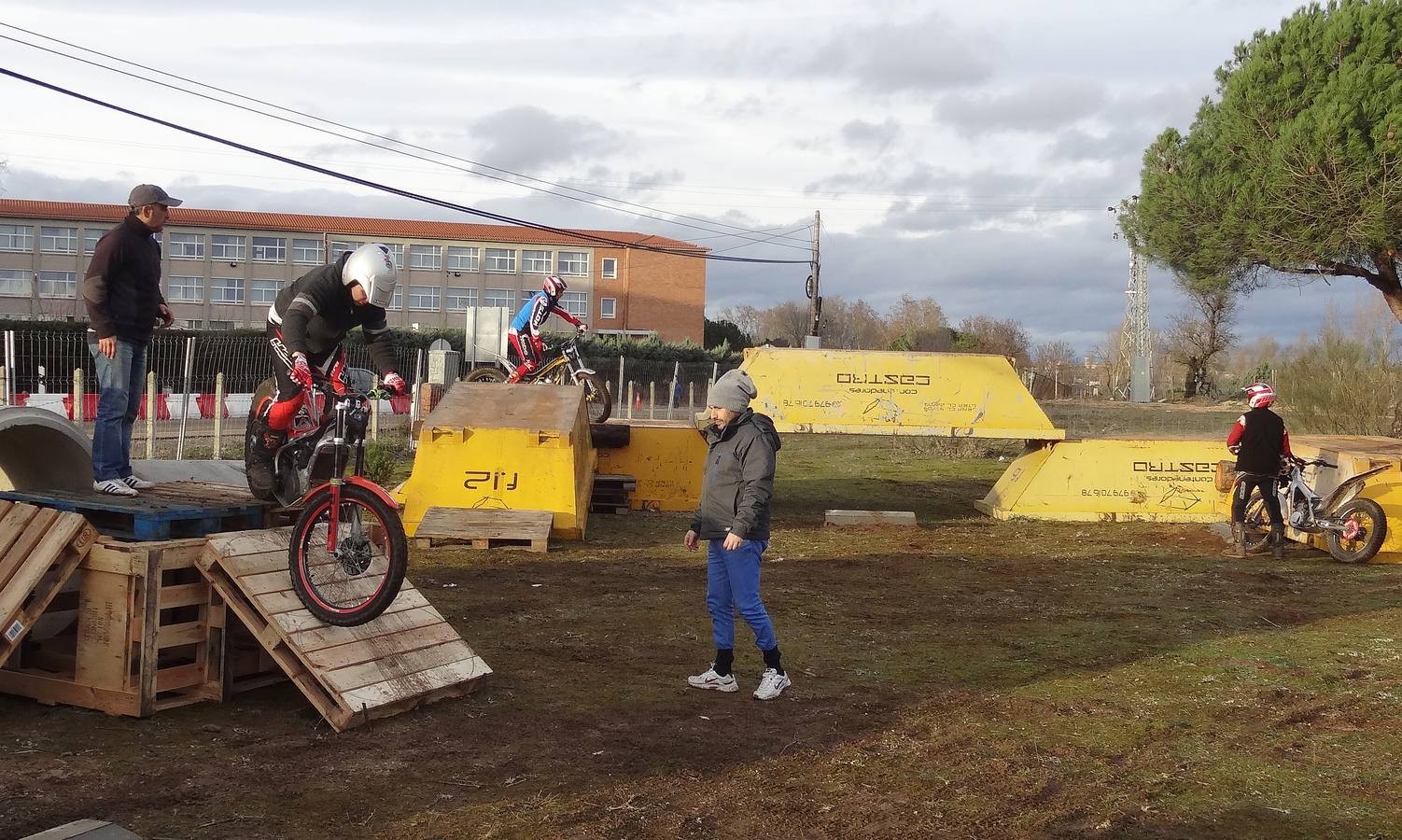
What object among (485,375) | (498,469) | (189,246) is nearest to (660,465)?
(485,375)

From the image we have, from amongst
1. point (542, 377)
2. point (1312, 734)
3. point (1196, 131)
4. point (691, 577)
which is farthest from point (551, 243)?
point (1312, 734)

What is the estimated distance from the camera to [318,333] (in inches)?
269

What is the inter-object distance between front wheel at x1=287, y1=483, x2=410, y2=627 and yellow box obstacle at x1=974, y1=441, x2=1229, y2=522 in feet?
37.4

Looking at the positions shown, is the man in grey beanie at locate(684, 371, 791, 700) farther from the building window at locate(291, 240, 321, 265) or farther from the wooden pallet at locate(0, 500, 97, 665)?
the building window at locate(291, 240, 321, 265)

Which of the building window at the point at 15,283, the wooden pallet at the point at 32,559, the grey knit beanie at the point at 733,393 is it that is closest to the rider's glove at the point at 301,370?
the wooden pallet at the point at 32,559

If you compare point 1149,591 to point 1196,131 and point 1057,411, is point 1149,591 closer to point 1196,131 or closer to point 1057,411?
point 1057,411

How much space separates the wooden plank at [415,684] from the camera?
607cm

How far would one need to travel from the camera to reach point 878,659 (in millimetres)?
8008

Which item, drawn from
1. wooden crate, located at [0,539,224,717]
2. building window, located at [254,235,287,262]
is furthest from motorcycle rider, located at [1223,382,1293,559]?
building window, located at [254,235,287,262]

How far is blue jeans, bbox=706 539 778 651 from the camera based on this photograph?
6809mm

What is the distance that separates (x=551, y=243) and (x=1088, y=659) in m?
78.2

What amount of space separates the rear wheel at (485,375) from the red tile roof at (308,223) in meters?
60.2

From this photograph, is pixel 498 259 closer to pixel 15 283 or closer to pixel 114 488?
pixel 15 283

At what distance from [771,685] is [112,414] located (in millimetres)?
4488
